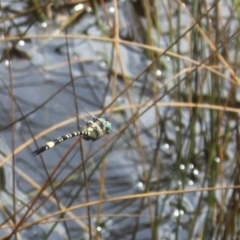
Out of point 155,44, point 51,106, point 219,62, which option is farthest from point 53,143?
point 155,44

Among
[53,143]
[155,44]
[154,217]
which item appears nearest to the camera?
[53,143]

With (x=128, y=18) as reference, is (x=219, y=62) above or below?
below

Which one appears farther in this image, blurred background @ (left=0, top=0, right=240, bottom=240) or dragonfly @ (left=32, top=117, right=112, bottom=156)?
blurred background @ (left=0, top=0, right=240, bottom=240)

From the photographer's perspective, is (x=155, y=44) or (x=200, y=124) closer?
(x=200, y=124)

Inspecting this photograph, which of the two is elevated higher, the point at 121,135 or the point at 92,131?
the point at 121,135

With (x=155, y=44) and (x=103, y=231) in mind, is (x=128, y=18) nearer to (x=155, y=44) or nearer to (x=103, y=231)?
(x=155, y=44)

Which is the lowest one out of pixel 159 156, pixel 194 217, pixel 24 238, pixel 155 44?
pixel 24 238

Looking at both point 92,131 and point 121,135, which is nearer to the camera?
point 92,131

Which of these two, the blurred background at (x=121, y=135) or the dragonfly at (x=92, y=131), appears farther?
the blurred background at (x=121, y=135)
